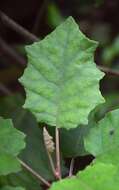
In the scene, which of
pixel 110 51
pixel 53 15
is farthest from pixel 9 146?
pixel 110 51

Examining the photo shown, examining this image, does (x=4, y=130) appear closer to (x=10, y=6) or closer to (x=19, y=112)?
(x=19, y=112)

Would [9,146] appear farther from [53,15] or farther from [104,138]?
[53,15]

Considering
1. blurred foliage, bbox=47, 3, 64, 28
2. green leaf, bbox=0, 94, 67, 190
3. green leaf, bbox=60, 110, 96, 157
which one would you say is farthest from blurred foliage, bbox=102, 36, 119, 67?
green leaf, bbox=60, 110, 96, 157

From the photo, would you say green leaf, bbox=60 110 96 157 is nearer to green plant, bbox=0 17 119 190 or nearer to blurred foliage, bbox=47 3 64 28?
green plant, bbox=0 17 119 190

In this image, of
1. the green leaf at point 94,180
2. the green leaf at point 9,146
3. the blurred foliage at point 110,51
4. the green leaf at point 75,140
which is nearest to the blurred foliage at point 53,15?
the blurred foliage at point 110,51

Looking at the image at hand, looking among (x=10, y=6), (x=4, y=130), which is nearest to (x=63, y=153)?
(x=4, y=130)
